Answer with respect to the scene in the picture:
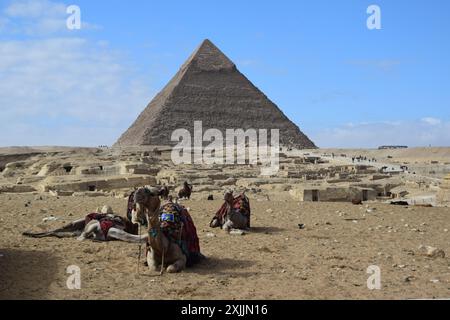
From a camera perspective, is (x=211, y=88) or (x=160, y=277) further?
(x=211, y=88)

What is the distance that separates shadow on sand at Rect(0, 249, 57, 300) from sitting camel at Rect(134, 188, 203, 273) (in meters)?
0.92

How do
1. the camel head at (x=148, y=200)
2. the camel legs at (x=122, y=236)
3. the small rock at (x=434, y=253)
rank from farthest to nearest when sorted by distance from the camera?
the camel legs at (x=122, y=236)
the small rock at (x=434, y=253)
the camel head at (x=148, y=200)

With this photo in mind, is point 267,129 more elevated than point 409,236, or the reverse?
point 267,129

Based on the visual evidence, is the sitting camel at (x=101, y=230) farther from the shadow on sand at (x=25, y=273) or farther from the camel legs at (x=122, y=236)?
the shadow on sand at (x=25, y=273)

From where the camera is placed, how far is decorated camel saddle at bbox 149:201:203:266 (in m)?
5.41

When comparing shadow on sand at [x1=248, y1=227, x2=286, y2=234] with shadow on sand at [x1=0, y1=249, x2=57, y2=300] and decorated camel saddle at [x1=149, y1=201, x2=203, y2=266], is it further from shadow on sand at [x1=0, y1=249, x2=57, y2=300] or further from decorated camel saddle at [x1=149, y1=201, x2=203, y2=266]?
shadow on sand at [x1=0, y1=249, x2=57, y2=300]

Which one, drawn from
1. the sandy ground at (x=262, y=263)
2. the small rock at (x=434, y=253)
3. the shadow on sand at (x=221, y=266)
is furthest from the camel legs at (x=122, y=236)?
the small rock at (x=434, y=253)

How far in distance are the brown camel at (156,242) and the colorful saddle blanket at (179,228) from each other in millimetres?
82

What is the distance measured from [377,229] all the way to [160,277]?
3774mm

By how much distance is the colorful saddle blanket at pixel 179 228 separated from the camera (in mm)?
5406

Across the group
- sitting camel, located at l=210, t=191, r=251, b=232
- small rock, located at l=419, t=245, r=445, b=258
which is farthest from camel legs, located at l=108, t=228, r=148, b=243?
small rock, located at l=419, t=245, r=445, b=258

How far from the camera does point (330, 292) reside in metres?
4.43
